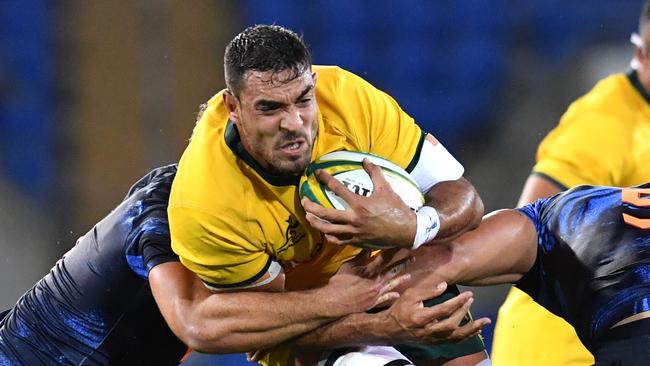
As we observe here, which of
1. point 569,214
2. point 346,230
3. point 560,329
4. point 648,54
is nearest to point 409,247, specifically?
point 346,230

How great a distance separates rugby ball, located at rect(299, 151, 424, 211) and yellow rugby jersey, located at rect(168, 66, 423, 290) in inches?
3.0

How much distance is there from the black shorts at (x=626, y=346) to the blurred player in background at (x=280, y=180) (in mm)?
514

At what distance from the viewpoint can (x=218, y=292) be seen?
2963mm

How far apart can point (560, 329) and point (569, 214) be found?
1.02m

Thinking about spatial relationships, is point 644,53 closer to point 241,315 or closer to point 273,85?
point 273,85

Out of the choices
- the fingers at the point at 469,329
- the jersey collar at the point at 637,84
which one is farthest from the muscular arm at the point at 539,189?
the fingers at the point at 469,329

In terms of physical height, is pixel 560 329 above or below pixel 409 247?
below

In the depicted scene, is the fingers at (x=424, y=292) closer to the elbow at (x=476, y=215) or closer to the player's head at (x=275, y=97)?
the elbow at (x=476, y=215)

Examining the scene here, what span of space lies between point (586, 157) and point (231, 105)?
1776 mm

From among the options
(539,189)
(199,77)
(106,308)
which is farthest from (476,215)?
(199,77)

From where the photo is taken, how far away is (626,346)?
261cm

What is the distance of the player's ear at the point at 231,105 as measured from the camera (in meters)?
2.95

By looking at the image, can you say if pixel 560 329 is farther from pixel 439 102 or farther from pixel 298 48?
pixel 439 102

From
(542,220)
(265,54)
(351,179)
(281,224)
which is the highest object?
(265,54)
